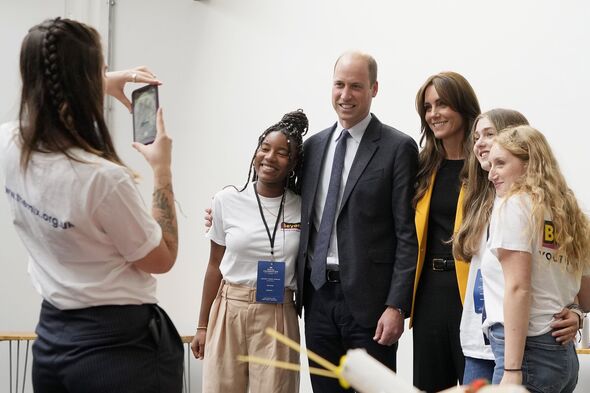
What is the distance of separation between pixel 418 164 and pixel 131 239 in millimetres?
1649

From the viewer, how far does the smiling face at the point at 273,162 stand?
3.32 metres

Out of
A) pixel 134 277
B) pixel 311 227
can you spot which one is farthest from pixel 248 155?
pixel 134 277

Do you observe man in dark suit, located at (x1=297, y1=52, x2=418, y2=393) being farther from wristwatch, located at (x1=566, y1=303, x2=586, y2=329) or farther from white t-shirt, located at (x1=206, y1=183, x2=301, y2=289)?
wristwatch, located at (x1=566, y1=303, x2=586, y2=329)

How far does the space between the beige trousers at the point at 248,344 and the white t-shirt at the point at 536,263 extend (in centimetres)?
99

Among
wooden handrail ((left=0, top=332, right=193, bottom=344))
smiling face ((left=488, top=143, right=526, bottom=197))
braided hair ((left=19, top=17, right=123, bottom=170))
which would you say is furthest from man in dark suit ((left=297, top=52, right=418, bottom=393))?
wooden handrail ((left=0, top=332, right=193, bottom=344))

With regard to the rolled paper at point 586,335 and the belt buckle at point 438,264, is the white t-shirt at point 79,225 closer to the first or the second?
the belt buckle at point 438,264

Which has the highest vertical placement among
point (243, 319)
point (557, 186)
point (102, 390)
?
point (557, 186)

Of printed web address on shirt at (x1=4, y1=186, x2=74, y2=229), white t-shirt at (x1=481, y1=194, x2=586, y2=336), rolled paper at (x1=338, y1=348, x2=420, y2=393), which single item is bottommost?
white t-shirt at (x1=481, y1=194, x2=586, y2=336)

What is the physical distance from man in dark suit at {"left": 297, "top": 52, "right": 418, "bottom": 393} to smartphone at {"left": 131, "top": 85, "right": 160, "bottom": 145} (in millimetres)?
1227

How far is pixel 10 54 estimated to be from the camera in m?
5.58

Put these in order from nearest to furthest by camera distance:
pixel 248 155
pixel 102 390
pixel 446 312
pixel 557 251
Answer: pixel 102 390
pixel 557 251
pixel 446 312
pixel 248 155

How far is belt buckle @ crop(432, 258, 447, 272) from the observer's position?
305 centimetres

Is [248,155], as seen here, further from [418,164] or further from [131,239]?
[131,239]

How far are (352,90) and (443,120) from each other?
386mm
